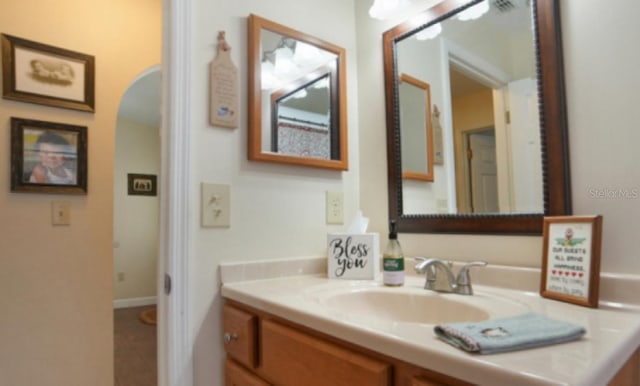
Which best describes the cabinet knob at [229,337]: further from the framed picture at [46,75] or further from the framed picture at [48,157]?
the framed picture at [46,75]

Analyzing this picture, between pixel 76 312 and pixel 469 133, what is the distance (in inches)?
78.4

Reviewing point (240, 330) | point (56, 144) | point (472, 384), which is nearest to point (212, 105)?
point (240, 330)

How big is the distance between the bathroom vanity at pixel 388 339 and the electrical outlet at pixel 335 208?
24 centimetres

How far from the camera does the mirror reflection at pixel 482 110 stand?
99 cm

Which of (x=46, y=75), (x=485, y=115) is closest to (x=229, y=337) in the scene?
(x=485, y=115)

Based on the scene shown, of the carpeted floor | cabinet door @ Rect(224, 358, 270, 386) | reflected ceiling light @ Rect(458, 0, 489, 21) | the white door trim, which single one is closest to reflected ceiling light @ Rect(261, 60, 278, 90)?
the white door trim

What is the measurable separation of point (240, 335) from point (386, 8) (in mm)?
1204

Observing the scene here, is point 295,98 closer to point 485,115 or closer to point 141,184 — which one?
point 485,115

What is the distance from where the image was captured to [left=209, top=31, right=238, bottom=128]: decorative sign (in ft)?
3.70

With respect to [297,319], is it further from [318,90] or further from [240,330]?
[318,90]

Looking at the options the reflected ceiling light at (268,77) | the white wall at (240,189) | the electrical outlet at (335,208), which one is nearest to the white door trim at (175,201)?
the white wall at (240,189)

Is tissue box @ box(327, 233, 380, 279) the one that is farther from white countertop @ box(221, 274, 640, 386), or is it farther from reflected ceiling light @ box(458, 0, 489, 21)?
reflected ceiling light @ box(458, 0, 489, 21)

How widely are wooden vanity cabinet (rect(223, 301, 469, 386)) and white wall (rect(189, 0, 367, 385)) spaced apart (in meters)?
0.08

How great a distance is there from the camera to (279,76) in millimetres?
1285
